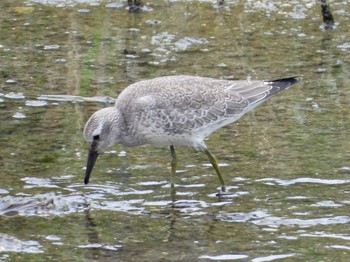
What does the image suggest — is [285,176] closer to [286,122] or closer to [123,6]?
[286,122]

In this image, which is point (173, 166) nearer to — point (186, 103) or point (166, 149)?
point (186, 103)

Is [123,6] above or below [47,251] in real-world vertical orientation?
above

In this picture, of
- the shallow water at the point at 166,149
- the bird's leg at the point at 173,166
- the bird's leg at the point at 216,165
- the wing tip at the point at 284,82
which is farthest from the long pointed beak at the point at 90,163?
the wing tip at the point at 284,82

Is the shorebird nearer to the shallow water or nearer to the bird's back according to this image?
the bird's back

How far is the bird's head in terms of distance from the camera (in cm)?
887

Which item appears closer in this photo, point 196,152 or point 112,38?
point 196,152

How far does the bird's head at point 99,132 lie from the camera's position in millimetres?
8867

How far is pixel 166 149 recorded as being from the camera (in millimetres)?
10047

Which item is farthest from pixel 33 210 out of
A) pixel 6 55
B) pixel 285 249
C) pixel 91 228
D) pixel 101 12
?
pixel 101 12

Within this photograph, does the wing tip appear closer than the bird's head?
No

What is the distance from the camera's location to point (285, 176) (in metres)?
9.05

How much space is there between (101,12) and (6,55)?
7.05 feet

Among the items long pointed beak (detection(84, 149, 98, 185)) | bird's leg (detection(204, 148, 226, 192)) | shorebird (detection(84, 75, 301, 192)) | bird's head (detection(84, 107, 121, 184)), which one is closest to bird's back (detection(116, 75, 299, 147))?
shorebird (detection(84, 75, 301, 192))

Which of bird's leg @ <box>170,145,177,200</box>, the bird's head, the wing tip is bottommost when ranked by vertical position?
bird's leg @ <box>170,145,177,200</box>
